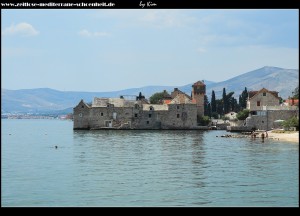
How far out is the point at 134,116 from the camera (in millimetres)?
80125

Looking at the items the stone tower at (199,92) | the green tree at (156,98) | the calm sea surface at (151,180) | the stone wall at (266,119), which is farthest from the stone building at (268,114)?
the calm sea surface at (151,180)

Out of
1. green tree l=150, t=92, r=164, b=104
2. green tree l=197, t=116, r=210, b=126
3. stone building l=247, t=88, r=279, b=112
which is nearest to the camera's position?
stone building l=247, t=88, r=279, b=112

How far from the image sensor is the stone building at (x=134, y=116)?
3135 inches

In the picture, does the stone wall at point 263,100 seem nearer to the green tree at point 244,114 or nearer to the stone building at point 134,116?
the green tree at point 244,114

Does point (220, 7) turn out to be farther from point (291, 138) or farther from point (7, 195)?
point (291, 138)

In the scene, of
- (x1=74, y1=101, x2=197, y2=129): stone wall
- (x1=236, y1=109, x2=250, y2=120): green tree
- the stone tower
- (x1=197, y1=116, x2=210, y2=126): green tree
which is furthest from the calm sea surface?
the stone tower

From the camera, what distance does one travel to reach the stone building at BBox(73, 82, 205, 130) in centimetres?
7962

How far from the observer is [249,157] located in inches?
1241

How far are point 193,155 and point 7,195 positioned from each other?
57.3 ft

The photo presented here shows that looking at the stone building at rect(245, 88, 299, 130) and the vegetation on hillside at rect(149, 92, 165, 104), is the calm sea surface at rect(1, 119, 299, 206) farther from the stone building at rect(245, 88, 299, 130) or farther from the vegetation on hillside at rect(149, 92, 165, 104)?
the vegetation on hillside at rect(149, 92, 165, 104)

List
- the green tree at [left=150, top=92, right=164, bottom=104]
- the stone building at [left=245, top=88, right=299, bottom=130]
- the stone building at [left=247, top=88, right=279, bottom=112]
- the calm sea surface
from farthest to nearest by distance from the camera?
1. the green tree at [left=150, top=92, right=164, bottom=104]
2. the stone building at [left=247, top=88, right=279, bottom=112]
3. the stone building at [left=245, top=88, right=299, bottom=130]
4. the calm sea surface

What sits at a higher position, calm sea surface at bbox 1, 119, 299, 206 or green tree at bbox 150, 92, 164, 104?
green tree at bbox 150, 92, 164, 104

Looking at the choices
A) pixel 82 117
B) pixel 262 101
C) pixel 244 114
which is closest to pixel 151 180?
pixel 244 114

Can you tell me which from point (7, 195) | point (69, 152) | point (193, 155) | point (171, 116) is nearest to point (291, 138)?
point (193, 155)
